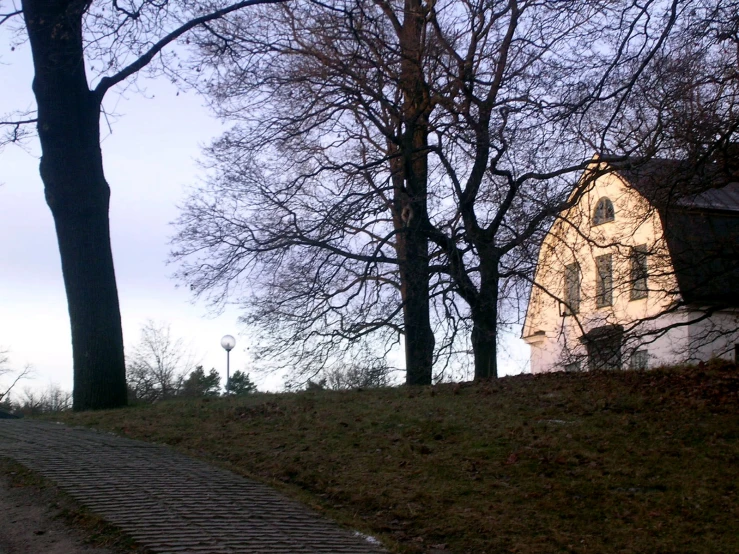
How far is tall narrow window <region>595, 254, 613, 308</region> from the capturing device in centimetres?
1516

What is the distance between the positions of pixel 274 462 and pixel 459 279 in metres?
7.45

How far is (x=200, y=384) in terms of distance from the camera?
2705cm

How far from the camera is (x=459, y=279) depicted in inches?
588

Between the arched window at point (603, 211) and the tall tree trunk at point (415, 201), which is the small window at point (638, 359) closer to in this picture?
the arched window at point (603, 211)

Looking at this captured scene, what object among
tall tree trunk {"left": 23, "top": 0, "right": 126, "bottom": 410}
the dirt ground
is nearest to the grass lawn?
tall tree trunk {"left": 23, "top": 0, "right": 126, "bottom": 410}

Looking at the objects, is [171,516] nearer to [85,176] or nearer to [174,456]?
[174,456]

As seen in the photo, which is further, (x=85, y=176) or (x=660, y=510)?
(x=85, y=176)

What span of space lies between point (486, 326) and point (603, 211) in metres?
3.52

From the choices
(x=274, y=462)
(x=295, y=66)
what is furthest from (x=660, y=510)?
(x=295, y=66)

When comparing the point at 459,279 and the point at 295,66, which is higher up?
the point at 295,66

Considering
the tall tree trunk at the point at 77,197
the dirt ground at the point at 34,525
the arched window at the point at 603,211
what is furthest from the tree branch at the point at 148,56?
the dirt ground at the point at 34,525

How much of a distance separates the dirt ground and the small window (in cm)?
950

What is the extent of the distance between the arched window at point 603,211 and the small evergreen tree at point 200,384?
9.26 meters

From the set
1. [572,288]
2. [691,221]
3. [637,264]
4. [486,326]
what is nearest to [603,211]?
[572,288]
